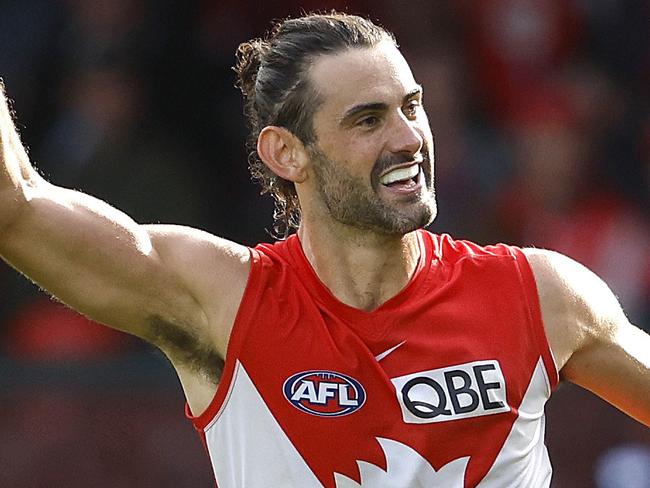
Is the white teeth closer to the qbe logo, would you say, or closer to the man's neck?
the man's neck

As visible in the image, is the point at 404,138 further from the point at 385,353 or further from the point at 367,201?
the point at 385,353

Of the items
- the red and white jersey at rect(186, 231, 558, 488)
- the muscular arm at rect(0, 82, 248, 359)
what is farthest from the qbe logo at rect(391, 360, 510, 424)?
the muscular arm at rect(0, 82, 248, 359)

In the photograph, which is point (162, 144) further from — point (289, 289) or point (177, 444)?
point (289, 289)

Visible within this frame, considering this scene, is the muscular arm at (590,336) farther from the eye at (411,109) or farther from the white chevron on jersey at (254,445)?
the white chevron on jersey at (254,445)

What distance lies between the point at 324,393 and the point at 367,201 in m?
0.53

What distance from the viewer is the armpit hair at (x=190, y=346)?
A: 392 cm

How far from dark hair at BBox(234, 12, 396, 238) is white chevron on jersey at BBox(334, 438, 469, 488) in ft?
2.91

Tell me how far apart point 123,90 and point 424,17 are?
1.71 meters

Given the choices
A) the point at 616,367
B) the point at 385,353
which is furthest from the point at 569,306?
the point at 385,353

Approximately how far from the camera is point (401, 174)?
3.97 metres

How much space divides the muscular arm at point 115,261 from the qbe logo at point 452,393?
1.63 feet

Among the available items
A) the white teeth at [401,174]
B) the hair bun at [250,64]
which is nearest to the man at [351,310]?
the white teeth at [401,174]

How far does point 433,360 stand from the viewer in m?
3.91

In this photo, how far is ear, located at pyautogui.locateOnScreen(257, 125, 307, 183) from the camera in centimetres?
420
